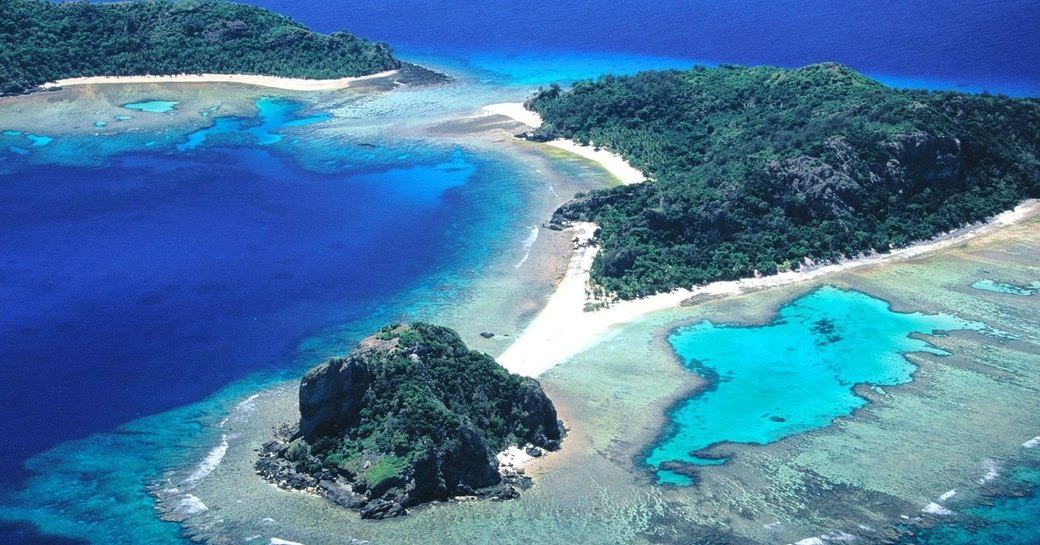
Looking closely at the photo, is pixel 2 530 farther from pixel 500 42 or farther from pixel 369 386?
pixel 500 42

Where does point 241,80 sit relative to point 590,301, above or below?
above

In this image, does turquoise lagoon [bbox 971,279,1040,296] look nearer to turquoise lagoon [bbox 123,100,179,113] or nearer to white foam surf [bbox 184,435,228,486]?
white foam surf [bbox 184,435,228,486]

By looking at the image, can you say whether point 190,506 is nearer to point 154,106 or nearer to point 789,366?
point 789,366

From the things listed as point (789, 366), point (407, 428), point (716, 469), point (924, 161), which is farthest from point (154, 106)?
point (716, 469)

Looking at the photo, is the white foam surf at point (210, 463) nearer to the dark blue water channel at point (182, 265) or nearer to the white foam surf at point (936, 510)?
the dark blue water channel at point (182, 265)

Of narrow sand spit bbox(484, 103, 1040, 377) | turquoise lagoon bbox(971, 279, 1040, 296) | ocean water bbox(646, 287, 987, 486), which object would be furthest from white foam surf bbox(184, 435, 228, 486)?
turquoise lagoon bbox(971, 279, 1040, 296)

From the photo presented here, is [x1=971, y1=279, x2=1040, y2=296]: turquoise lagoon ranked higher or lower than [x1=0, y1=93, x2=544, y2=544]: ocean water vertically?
higher

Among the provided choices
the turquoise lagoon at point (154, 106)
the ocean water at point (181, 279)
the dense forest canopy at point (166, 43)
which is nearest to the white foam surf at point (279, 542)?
the ocean water at point (181, 279)
